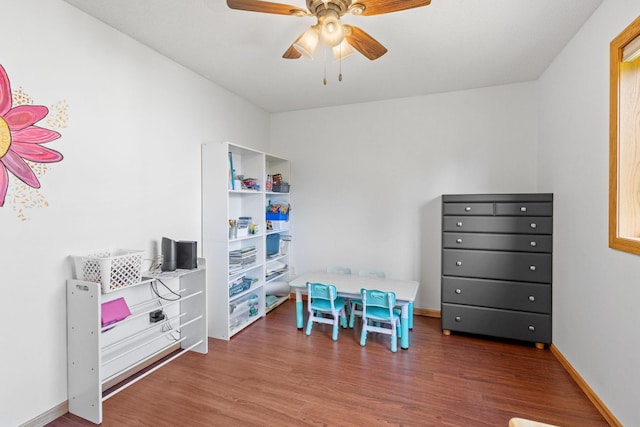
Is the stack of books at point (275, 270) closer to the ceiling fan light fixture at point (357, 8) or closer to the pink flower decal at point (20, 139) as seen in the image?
the pink flower decal at point (20, 139)

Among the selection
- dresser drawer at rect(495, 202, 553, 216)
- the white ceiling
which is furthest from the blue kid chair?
the white ceiling

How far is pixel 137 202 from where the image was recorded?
2387 millimetres

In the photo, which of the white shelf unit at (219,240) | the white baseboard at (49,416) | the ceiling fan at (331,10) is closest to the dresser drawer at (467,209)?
the ceiling fan at (331,10)

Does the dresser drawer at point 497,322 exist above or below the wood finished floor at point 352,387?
above

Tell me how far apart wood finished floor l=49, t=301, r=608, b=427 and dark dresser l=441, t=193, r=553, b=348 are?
0.77ft

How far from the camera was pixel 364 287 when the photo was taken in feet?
10.0

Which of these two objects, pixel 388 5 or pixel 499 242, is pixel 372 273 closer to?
pixel 499 242

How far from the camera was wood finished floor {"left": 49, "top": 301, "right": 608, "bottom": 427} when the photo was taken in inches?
74.6

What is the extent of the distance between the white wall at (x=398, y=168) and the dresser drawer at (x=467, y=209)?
0.54m

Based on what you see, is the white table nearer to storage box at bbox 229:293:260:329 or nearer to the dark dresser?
the dark dresser

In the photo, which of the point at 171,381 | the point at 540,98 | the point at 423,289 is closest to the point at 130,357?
the point at 171,381

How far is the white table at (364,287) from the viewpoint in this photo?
9.05 ft

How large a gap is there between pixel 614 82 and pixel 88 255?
3.57 meters

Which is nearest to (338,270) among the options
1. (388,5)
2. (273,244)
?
(273,244)
